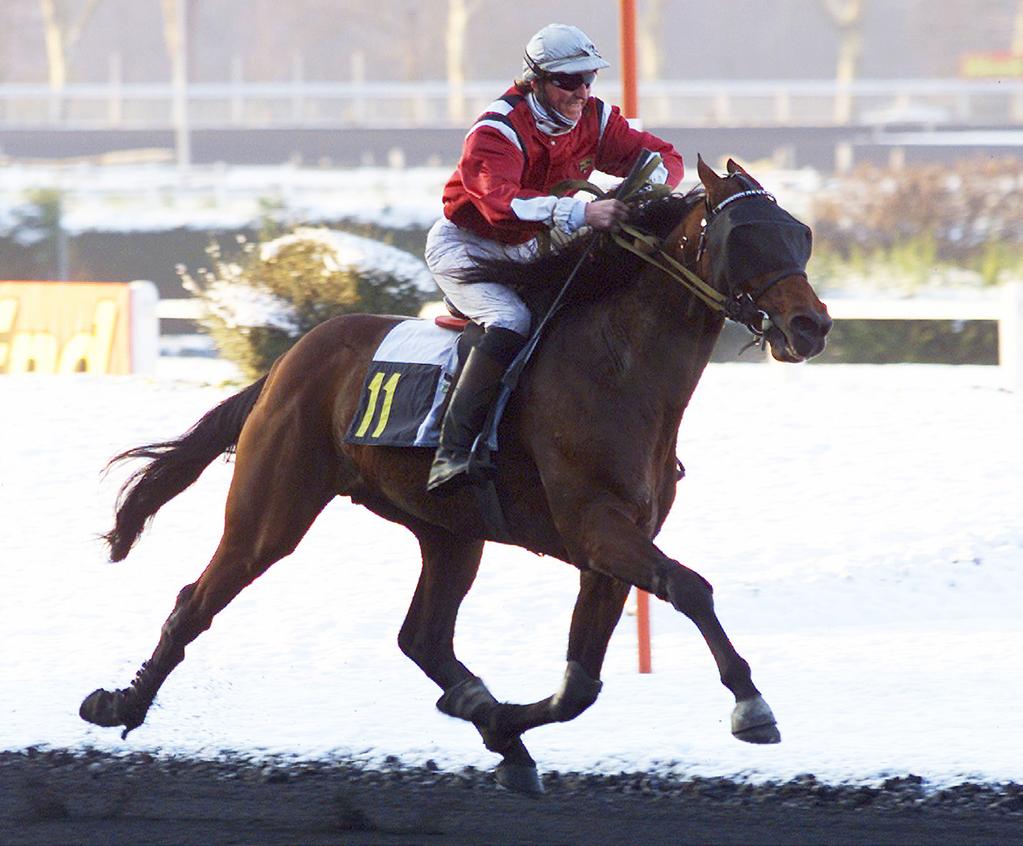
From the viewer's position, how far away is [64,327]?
527 inches

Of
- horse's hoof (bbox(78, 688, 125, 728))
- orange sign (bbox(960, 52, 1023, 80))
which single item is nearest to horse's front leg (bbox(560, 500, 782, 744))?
horse's hoof (bbox(78, 688, 125, 728))

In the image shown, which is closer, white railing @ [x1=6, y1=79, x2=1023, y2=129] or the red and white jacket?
the red and white jacket

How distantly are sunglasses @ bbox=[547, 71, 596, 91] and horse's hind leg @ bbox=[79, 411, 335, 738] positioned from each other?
141 cm

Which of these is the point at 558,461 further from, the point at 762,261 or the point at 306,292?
the point at 306,292

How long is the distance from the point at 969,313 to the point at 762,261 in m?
8.10

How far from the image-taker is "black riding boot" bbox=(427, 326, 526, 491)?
5.14 m

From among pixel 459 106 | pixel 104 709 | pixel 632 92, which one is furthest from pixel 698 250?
pixel 459 106

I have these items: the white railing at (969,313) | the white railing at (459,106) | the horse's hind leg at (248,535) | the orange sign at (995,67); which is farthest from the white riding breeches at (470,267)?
the orange sign at (995,67)

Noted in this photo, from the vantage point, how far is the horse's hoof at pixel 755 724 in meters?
4.47

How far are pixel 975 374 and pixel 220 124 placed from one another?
27637 millimetres

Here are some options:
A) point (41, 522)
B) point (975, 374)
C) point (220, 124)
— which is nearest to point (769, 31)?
point (220, 124)

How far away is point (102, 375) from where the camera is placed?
12.6m

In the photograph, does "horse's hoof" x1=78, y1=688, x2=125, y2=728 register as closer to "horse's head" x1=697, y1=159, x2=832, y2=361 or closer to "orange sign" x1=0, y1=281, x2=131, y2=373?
"horse's head" x1=697, y1=159, x2=832, y2=361

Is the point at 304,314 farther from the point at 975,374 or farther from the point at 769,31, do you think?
the point at 769,31
